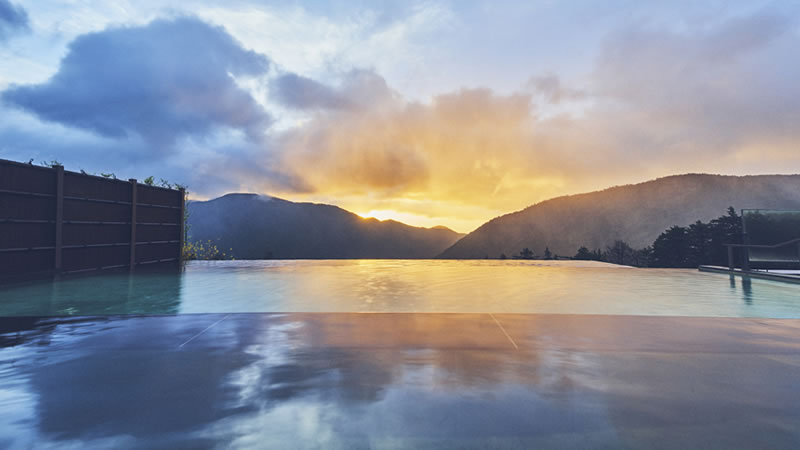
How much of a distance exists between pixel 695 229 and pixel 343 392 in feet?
105

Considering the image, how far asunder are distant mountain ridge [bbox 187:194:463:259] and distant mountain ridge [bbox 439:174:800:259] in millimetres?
19205

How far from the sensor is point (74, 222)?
9.30m

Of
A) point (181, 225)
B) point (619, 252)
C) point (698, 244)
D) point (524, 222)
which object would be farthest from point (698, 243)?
point (524, 222)

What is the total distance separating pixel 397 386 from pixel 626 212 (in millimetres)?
62099

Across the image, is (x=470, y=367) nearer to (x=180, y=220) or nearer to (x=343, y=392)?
(x=343, y=392)

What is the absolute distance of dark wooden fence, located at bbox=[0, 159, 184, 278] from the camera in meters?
8.05

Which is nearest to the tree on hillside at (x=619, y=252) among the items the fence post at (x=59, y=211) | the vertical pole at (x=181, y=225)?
the vertical pole at (x=181, y=225)

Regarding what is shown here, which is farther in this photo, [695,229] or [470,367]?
[695,229]

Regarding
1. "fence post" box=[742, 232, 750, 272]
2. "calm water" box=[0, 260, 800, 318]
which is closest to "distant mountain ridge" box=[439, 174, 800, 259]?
"fence post" box=[742, 232, 750, 272]

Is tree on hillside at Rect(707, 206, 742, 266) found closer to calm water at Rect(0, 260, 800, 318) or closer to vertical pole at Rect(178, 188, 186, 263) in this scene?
calm water at Rect(0, 260, 800, 318)

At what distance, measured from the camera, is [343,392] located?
2264 mm

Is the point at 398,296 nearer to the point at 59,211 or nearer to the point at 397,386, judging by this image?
the point at 397,386

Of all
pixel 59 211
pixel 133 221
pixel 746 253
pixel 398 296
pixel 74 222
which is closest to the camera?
pixel 398 296

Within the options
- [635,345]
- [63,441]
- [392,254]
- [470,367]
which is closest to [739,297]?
[635,345]
